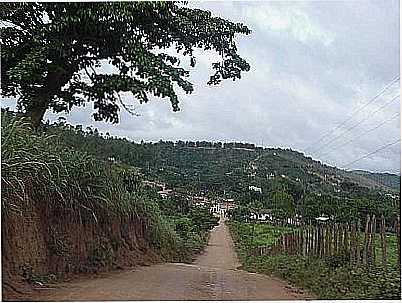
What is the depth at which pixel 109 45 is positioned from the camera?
6.66 metres

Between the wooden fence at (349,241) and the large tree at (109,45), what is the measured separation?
207 centimetres

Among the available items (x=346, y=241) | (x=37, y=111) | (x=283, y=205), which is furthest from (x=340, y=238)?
(x=37, y=111)

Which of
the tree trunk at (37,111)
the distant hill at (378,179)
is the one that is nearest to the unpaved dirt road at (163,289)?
the distant hill at (378,179)

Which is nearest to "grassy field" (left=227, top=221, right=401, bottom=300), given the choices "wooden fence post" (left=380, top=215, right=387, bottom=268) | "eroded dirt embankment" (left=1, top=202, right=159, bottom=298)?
"wooden fence post" (left=380, top=215, right=387, bottom=268)

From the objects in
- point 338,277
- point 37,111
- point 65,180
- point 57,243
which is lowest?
point 338,277

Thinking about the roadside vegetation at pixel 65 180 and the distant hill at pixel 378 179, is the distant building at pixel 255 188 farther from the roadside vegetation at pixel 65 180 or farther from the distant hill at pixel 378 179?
the distant hill at pixel 378 179

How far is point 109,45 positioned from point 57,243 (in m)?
2.22

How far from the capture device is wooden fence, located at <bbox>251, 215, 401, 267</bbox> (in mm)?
5723

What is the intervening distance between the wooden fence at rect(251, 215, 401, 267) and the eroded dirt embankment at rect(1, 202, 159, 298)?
8.26 feet

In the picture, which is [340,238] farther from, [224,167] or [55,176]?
[55,176]

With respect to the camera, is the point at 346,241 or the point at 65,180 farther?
the point at 346,241

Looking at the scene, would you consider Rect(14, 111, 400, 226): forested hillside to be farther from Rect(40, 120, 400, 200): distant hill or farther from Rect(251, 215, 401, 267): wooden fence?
Rect(251, 215, 401, 267): wooden fence

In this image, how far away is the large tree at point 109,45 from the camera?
594cm

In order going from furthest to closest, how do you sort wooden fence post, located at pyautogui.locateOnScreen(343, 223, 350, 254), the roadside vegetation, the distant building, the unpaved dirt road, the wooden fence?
the distant building < wooden fence post, located at pyautogui.locateOnScreen(343, 223, 350, 254) < the wooden fence < the roadside vegetation < the unpaved dirt road
